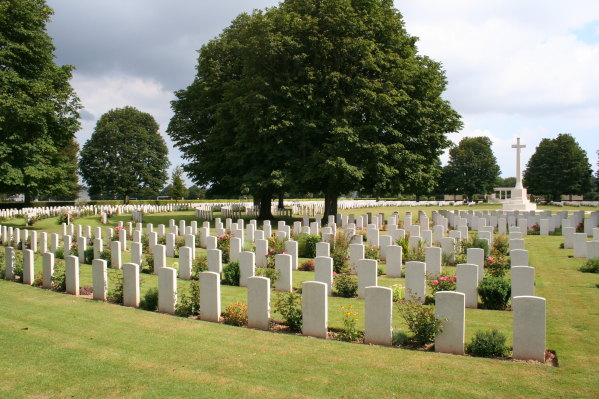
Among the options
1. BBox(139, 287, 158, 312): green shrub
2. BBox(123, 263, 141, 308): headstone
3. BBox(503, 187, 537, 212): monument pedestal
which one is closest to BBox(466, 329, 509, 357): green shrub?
BBox(139, 287, 158, 312): green shrub

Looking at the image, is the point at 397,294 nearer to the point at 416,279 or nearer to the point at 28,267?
the point at 416,279

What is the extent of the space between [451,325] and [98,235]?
621 inches

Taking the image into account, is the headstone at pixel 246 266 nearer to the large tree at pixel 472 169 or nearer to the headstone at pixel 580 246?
the headstone at pixel 580 246

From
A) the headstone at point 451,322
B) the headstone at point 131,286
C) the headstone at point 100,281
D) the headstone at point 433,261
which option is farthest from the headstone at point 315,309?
the headstone at point 100,281

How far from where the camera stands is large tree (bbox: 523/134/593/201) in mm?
67000

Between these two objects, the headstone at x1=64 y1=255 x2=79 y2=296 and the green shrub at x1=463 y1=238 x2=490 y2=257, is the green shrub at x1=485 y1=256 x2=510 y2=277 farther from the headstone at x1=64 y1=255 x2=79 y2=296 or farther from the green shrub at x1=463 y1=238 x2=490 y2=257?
the headstone at x1=64 y1=255 x2=79 y2=296

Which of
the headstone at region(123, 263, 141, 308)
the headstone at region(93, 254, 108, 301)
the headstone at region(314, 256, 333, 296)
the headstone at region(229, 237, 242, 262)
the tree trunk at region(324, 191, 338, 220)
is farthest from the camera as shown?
the tree trunk at region(324, 191, 338, 220)

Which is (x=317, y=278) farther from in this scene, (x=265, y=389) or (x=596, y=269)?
(x=596, y=269)

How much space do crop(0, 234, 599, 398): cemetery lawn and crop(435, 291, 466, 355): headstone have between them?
0.71ft

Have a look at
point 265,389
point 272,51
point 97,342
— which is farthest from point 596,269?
point 272,51

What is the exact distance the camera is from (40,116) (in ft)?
79.2

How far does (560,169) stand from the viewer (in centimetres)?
6744

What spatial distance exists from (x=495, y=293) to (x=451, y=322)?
2812 mm

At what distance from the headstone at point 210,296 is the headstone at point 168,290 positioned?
0.75 meters
